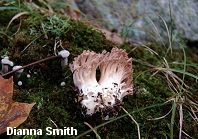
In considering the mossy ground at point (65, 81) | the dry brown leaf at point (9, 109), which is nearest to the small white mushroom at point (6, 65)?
the mossy ground at point (65, 81)

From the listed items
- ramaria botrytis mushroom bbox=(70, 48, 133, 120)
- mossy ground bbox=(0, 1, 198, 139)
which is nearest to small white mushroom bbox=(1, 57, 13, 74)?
mossy ground bbox=(0, 1, 198, 139)

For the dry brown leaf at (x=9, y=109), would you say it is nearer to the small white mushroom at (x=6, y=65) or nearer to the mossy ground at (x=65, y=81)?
the mossy ground at (x=65, y=81)

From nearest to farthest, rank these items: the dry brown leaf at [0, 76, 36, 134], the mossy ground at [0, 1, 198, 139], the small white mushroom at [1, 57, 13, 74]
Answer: the dry brown leaf at [0, 76, 36, 134]
the mossy ground at [0, 1, 198, 139]
the small white mushroom at [1, 57, 13, 74]

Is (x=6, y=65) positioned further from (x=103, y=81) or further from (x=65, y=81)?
(x=103, y=81)

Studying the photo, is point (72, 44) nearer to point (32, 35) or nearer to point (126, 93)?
point (32, 35)

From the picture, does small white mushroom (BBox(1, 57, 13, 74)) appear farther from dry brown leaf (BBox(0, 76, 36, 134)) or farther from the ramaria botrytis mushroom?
the ramaria botrytis mushroom

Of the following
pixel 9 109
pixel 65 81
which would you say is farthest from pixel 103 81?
pixel 9 109

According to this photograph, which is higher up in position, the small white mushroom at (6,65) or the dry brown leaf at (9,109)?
the small white mushroom at (6,65)
